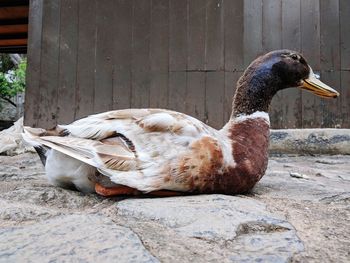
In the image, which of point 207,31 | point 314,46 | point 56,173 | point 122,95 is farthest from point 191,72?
point 56,173

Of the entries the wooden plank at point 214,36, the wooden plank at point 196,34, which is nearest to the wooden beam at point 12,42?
the wooden plank at point 196,34

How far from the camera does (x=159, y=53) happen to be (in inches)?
143

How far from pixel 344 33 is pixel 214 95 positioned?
3.98 feet

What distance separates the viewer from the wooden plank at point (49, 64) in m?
3.69

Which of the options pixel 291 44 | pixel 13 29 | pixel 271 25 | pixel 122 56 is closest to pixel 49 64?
pixel 122 56

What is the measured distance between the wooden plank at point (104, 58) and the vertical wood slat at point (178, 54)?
1.73ft

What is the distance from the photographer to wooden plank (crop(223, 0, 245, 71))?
140 inches

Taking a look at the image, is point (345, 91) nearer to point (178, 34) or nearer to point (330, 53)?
point (330, 53)

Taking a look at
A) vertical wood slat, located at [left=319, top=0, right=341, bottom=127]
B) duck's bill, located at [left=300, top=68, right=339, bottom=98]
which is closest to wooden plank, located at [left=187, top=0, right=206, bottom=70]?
vertical wood slat, located at [left=319, top=0, right=341, bottom=127]

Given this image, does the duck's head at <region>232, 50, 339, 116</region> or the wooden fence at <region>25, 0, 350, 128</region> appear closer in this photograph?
the duck's head at <region>232, 50, 339, 116</region>

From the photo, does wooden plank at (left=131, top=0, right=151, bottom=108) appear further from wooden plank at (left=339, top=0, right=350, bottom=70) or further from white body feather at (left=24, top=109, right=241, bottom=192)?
white body feather at (left=24, top=109, right=241, bottom=192)

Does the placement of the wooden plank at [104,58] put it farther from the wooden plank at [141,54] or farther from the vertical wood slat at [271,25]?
the vertical wood slat at [271,25]

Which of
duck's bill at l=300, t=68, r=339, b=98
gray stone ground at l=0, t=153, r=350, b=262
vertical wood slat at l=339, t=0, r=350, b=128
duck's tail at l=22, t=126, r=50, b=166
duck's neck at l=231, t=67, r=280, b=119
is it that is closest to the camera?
gray stone ground at l=0, t=153, r=350, b=262

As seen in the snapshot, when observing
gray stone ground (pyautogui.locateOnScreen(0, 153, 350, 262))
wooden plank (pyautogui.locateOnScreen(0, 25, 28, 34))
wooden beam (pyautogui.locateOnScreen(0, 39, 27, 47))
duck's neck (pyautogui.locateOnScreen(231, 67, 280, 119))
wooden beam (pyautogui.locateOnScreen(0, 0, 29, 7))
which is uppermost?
wooden beam (pyautogui.locateOnScreen(0, 0, 29, 7))
